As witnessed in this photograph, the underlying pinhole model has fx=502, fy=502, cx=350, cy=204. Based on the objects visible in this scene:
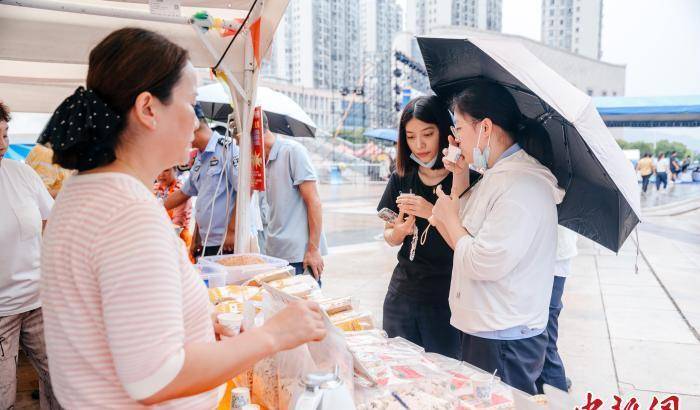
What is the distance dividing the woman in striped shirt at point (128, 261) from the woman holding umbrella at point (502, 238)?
0.97 metres

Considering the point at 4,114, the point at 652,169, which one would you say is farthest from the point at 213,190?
the point at 652,169

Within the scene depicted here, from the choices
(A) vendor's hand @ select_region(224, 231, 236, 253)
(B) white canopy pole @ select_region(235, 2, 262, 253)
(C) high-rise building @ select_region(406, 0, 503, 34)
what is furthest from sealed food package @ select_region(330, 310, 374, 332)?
(C) high-rise building @ select_region(406, 0, 503, 34)

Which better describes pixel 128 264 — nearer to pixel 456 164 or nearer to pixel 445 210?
pixel 445 210

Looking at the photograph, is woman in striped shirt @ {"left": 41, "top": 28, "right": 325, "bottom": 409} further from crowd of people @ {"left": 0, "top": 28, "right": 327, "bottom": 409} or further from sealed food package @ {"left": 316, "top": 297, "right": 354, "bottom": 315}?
sealed food package @ {"left": 316, "top": 297, "right": 354, "bottom": 315}

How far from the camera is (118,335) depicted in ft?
2.62

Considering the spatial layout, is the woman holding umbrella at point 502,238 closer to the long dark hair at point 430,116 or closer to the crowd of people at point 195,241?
the crowd of people at point 195,241

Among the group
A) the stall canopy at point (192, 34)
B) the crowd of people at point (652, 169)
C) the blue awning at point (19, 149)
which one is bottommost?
the crowd of people at point (652, 169)

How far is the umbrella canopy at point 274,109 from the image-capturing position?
481 cm

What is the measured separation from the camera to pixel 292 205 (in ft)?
11.5

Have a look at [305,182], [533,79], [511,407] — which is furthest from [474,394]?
[305,182]

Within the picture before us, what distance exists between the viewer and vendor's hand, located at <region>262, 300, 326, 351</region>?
965 millimetres

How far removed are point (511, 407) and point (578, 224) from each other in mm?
1240

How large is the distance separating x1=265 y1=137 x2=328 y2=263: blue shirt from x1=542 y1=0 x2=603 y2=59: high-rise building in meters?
80.3

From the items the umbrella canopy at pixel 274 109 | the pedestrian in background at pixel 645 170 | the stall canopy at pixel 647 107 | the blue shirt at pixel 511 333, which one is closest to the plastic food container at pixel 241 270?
the blue shirt at pixel 511 333
